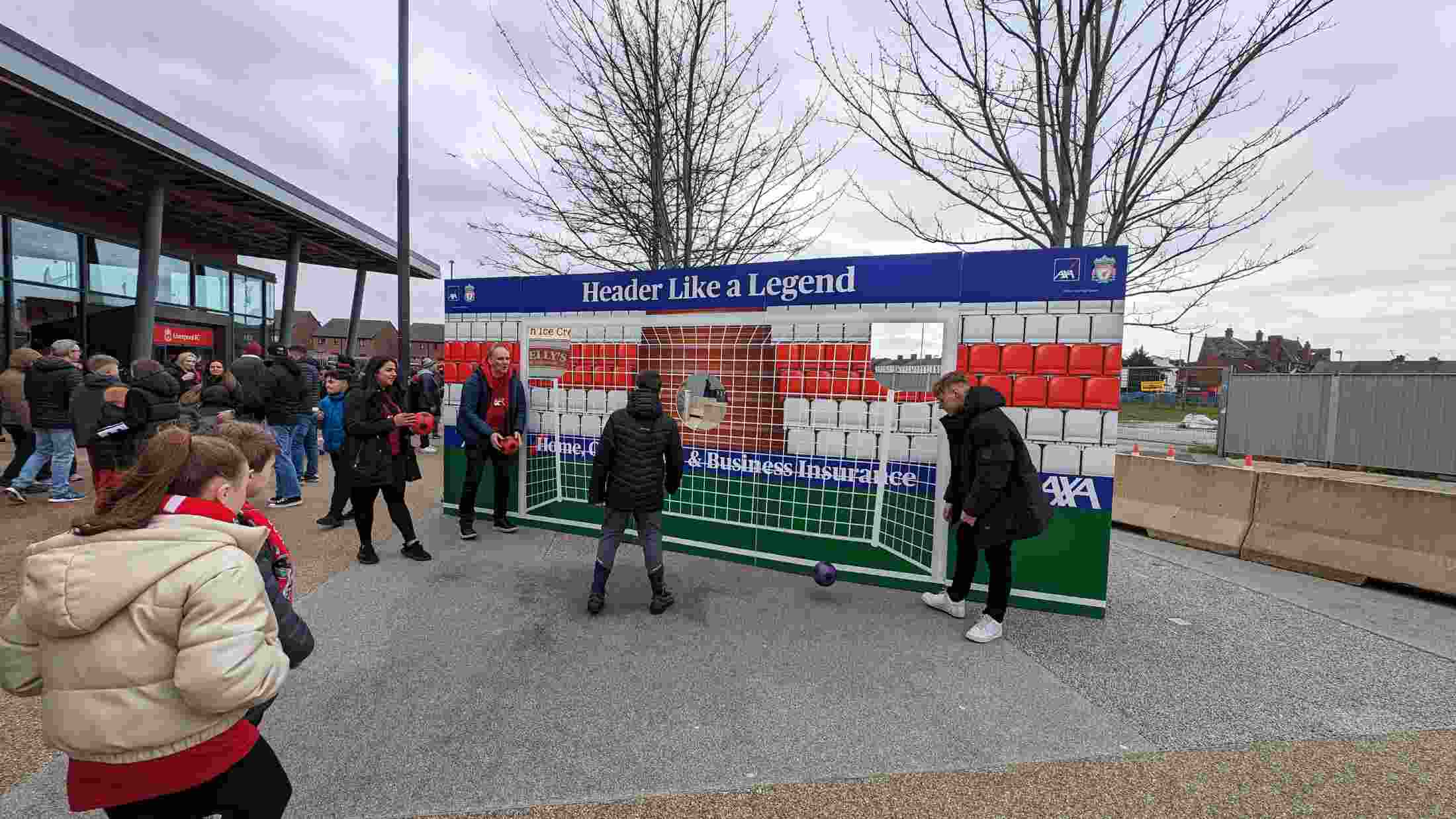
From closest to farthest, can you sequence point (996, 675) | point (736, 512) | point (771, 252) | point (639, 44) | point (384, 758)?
point (384, 758), point (996, 675), point (736, 512), point (639, 44), point (771, 252)

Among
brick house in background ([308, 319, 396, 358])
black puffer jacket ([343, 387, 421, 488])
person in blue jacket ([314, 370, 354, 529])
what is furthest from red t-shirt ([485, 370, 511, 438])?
brick house in background ([308, 319, 396, 358])

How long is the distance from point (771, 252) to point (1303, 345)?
96.2m

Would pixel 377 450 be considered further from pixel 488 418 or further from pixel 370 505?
pixel 488 418

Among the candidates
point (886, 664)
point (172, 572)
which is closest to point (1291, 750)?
point (886, 664)

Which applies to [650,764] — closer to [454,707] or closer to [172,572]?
[454,707]

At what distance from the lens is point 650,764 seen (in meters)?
2.84

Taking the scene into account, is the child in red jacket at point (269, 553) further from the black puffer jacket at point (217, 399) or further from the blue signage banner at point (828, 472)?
the black puffer jacket at point (217, 399)

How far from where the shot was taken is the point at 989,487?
4078 millimetres

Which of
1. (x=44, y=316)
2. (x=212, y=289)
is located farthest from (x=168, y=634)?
(x=212, y=289)

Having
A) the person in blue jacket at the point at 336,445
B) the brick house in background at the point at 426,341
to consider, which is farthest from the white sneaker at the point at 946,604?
the brick house in background at the point at 426,341

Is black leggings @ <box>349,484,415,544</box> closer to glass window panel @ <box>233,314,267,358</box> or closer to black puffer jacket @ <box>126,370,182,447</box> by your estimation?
black puffer jacket @ <box>126,370,182,447</box>

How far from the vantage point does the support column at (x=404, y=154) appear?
9617 millimetres

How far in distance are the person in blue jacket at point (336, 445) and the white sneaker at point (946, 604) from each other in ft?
16.4

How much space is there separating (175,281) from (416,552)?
19593 millimetres
